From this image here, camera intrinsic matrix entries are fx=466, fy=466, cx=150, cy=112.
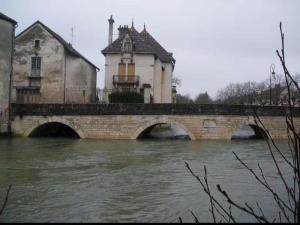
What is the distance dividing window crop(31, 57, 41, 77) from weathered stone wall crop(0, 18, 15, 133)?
527 centimetres

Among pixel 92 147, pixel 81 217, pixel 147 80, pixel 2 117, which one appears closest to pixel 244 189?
pixel 81 217

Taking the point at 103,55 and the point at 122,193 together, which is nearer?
the point at 122,193

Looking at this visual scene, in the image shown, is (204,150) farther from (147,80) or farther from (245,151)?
(147,80)

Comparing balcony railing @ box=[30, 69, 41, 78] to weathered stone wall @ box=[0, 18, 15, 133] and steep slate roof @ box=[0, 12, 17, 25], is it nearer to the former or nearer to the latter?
weathered stone wall @ box=[0, 18, 15, 133]

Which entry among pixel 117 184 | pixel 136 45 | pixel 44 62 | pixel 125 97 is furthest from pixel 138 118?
pixel 117 184

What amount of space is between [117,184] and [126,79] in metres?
23.7

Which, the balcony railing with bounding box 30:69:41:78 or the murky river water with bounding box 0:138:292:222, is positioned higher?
the balcony railing with bounding box 30:69:41:78

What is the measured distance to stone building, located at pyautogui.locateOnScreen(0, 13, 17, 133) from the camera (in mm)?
25755

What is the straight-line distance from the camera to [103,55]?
3556cm

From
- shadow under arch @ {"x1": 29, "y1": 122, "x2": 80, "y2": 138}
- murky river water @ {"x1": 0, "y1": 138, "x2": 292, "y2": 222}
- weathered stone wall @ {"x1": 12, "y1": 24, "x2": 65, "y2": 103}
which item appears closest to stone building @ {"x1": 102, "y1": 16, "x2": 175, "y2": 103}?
weathered stone wall @ {"x1": 12, "y1": 24, "x2": 65, "y2": 103}

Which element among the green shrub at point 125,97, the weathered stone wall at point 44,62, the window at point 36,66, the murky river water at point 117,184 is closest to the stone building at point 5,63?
the weathered stone wall at point 44,62

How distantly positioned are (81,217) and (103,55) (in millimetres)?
28159

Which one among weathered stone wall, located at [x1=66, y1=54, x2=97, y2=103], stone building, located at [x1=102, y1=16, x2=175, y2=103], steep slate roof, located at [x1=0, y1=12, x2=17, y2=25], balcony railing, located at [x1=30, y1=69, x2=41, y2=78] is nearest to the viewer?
steep slate roof, located at [x1=0, y1=12, x2=17, y2=25]

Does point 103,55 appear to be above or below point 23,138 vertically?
above
